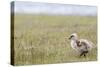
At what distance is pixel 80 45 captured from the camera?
236 cm

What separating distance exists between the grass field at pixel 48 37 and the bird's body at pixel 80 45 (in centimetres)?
5

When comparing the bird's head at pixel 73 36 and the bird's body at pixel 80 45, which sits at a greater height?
the bird's head at pixel 73 36

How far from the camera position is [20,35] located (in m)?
2.13

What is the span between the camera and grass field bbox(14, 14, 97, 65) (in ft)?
7.00

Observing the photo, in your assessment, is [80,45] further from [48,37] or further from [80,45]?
[48,37]

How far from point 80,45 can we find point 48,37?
434 millimetres

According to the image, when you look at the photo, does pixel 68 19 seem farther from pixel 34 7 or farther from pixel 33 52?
pixel 33 52

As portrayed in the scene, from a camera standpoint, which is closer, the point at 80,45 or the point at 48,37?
the point at 48,37

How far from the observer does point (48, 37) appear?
224cm

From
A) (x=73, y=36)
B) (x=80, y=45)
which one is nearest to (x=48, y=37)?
(x=73, y=36)

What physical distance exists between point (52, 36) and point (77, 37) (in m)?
0.33

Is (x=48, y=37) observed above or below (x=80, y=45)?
above

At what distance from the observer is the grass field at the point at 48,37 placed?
2.13 meters
